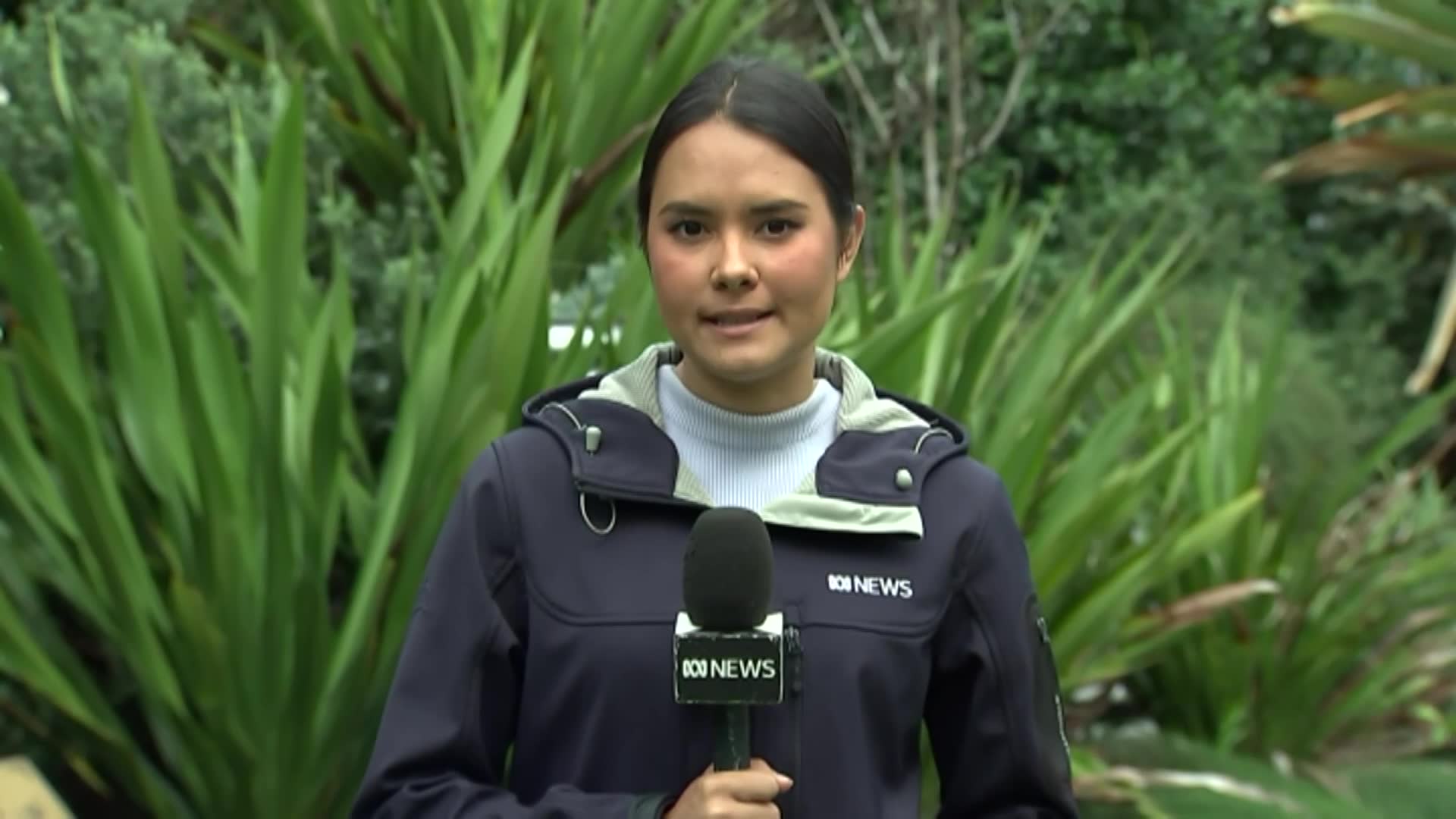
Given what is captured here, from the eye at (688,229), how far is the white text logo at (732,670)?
43 cm

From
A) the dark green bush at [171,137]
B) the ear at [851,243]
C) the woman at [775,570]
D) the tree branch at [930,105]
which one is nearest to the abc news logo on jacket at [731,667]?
the woman at [775,570]

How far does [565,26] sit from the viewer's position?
18.4 feet

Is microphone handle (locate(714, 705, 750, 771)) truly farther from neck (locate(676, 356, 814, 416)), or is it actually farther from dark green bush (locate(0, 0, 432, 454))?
dark green bush (locate(0, 0, 432, 454))

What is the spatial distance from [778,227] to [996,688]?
18.3 inches

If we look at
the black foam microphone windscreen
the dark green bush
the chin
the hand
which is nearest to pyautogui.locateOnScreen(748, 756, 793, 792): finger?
the hand

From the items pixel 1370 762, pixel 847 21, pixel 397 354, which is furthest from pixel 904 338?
pixel 847 21

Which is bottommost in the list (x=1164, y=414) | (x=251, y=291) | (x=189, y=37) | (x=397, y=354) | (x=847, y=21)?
(x=251, y=291)

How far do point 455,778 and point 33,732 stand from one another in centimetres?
224

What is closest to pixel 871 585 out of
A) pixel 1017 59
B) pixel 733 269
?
pixel 733 269

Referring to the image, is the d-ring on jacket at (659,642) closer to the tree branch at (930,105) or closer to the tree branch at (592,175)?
the tree branch at (592,175)

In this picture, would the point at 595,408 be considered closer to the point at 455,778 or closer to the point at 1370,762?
the point at 455,778

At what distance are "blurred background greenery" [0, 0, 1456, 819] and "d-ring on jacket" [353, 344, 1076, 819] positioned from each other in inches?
67.9

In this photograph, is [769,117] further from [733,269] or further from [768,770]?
[768,770]

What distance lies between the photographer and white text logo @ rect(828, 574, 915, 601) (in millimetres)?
1950
